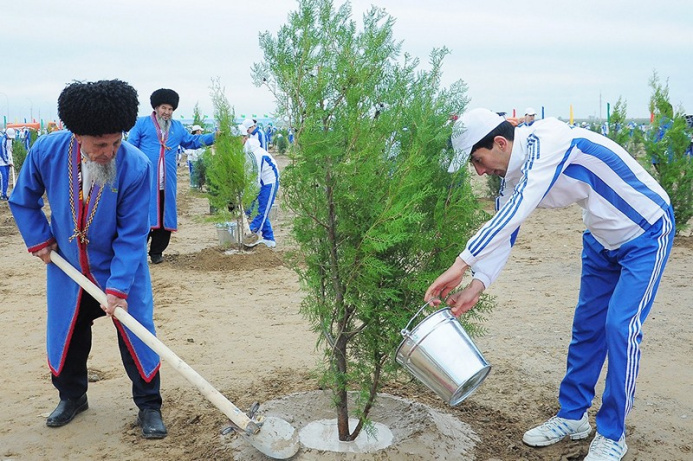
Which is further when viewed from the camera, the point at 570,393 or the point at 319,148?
the point at 570,393

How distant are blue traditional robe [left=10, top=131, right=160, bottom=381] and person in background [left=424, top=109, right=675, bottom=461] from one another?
5.51ft

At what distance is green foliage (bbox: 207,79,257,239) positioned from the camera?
916cm

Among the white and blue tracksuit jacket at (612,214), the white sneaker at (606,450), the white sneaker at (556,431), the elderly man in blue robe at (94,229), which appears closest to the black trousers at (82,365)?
the elderly man in blue robe at (94,229)

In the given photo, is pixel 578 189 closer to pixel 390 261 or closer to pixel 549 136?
pixel 549 136

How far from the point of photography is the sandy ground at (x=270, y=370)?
149 inches

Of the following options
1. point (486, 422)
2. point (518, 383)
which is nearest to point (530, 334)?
point (518, 383)

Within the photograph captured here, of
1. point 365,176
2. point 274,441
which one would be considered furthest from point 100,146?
point 274,441

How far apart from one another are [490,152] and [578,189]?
0.47 metres

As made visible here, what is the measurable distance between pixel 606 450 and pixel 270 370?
238 centimetres

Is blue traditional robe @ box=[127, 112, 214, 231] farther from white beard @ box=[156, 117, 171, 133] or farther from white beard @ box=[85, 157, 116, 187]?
white beard @ box=[85, 157, 116, 187]

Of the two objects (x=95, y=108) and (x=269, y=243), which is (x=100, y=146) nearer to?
(x=95, y=108)

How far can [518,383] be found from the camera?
4.72 metres

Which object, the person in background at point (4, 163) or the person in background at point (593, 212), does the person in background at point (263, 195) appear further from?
the person in background at point (4, 163)

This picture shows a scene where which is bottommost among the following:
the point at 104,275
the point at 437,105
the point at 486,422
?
the point at 486,422
